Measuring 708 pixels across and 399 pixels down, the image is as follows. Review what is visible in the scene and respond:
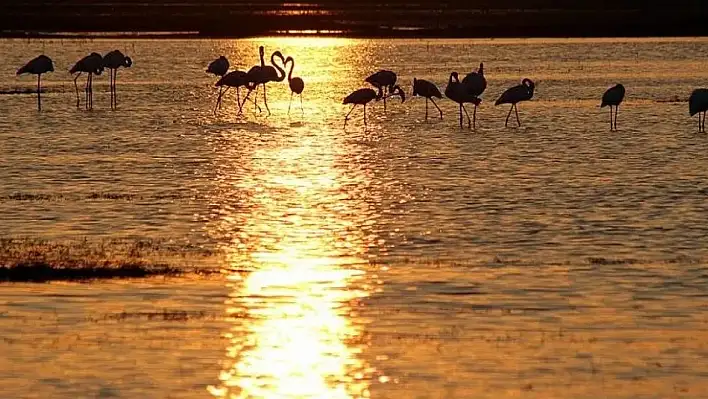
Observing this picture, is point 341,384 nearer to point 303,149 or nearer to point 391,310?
point 391,310

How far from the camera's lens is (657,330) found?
40.9ft

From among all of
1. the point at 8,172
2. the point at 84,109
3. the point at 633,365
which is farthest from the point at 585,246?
the point at 84,109

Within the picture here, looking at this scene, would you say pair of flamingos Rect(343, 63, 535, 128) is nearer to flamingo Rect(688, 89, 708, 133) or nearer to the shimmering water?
the shimmering water

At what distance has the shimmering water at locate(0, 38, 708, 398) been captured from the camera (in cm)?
1134

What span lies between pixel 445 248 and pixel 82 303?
4121mm

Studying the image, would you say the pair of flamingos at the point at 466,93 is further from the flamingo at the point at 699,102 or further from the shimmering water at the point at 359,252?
the flamingo at the point at 699,102

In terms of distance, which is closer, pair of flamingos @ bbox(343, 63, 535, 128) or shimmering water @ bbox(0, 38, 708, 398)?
shimmering water @ bbox(0, 38, 708, 398)

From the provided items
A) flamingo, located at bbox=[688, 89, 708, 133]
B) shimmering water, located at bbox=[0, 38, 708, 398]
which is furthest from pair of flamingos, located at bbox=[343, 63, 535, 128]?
flamingo, located at bbox=[688, 89, 708, 133]

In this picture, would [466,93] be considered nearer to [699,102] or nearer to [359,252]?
[699,102]

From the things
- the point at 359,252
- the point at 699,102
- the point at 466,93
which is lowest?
the point at 359,252

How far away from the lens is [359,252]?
53.8 feet

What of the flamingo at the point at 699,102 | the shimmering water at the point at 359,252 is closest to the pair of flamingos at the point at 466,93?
the shimmering water at the point at 359,252

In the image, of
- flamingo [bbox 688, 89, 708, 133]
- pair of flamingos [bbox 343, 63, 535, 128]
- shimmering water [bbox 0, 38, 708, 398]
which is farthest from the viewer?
pair of flamingos [bbox 343, 63, 535, 128]

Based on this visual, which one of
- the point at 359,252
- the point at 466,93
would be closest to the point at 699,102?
the point at 466,93
